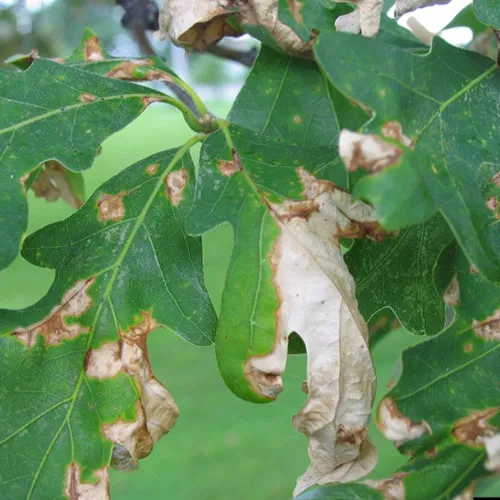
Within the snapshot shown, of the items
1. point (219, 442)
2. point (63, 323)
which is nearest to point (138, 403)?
point (63, 323)

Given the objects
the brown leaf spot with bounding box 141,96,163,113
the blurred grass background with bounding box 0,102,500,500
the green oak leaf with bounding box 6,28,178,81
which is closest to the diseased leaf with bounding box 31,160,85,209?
the green oak leaf with bounding box 6,28,178,81

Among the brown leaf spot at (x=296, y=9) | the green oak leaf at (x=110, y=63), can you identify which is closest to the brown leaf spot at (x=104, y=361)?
the green oak leaf at (x=110, y=63)

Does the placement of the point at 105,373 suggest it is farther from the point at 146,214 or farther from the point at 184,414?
the point at 184,414

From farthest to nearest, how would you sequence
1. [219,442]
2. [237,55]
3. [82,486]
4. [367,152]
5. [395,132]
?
[219,442], [237,55], [82,486], [395,132], [367,152]

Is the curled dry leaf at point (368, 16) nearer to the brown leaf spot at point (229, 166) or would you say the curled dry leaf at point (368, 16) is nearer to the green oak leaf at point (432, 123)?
the green oak leaf at point (432, 123)

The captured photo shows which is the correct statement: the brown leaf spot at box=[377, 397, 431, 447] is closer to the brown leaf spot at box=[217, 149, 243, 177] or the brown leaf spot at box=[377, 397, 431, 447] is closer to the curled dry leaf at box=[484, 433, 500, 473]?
the curled dry leaf at box=[484, 433, 500, 473]

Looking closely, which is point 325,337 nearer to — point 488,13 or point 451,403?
point 451,403
